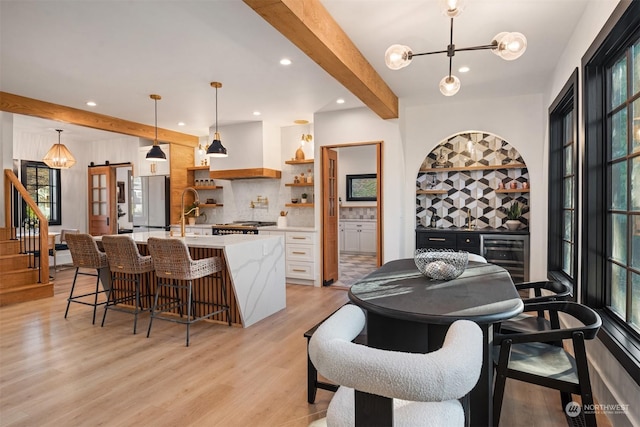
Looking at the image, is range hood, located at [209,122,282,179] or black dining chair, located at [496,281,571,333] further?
range hood, located at [209,122,282,179]

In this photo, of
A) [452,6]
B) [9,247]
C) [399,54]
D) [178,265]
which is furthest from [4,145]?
[452,6]

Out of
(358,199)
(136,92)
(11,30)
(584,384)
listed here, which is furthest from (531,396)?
(358,199)

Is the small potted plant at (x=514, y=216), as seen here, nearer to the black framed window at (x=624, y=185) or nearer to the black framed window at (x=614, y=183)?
the black framed window at (x=614, y=183)

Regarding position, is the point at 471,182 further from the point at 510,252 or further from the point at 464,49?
the point at 464,49

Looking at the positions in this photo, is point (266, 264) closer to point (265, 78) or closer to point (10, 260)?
point (265, 78)

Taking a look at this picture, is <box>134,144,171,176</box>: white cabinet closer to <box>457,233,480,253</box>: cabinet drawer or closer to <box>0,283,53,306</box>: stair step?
<box>0,283,53,306</box>: stair step

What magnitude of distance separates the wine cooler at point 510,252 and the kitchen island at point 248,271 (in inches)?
106

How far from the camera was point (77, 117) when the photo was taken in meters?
5.27

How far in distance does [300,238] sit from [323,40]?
133 inches

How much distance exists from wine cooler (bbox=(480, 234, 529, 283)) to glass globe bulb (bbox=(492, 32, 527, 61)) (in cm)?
300

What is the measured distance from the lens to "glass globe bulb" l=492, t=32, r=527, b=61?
211 centimetres

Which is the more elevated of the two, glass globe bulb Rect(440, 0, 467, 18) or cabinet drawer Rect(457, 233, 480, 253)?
glass globe bulb Rect(440, 0, 467, 18)

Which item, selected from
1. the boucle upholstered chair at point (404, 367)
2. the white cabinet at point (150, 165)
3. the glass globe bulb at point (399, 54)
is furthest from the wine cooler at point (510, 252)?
the white cabinet at point (150, 165)

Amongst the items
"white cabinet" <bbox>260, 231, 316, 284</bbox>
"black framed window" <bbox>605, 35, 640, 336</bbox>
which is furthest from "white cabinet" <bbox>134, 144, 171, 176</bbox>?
"black framed window" <bbox>605, 35, 640, 336</bbox>
